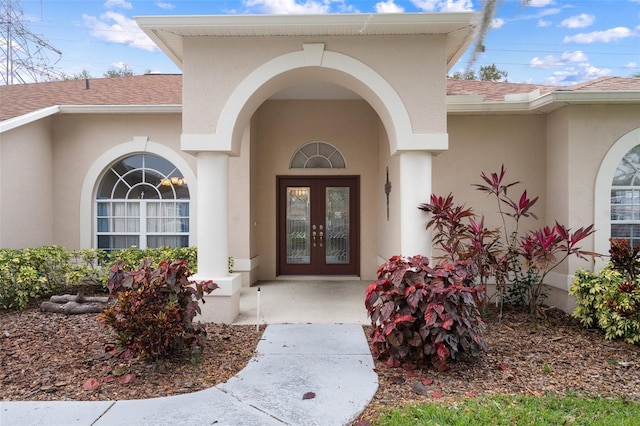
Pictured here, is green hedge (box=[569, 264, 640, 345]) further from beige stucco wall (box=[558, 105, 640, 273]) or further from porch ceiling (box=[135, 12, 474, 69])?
porch ceiling (box=[135, 12, 474, 69])

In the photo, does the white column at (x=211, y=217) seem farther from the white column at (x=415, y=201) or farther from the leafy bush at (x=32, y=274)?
the leafy bush at (x=32, y=274)

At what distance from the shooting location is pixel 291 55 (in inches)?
238

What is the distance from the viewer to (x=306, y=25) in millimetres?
5730

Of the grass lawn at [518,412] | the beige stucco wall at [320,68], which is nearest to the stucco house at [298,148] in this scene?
the beige stucco wall at [320,68]

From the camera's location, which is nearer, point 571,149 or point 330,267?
point 571,149

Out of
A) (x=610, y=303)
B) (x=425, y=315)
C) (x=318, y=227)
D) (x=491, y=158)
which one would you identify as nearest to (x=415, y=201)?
(x=425, y=315)

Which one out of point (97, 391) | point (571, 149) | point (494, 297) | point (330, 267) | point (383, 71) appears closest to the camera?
point (97, 391)

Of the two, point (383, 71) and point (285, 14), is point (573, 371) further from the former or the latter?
point (285, 14)

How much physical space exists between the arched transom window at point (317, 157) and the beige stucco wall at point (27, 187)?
5.63m

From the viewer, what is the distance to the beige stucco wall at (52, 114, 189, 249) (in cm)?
888

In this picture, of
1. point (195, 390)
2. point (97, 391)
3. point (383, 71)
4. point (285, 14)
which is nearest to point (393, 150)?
point (383, 71)

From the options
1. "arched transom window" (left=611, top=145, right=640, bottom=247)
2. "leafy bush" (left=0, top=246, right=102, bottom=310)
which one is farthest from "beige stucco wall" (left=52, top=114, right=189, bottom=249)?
"arched transom window" (left=611, top=145, right=640, bottom=247)

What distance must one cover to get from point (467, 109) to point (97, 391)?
24.4 ft

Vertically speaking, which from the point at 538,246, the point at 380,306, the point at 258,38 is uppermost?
the point at 258,38
